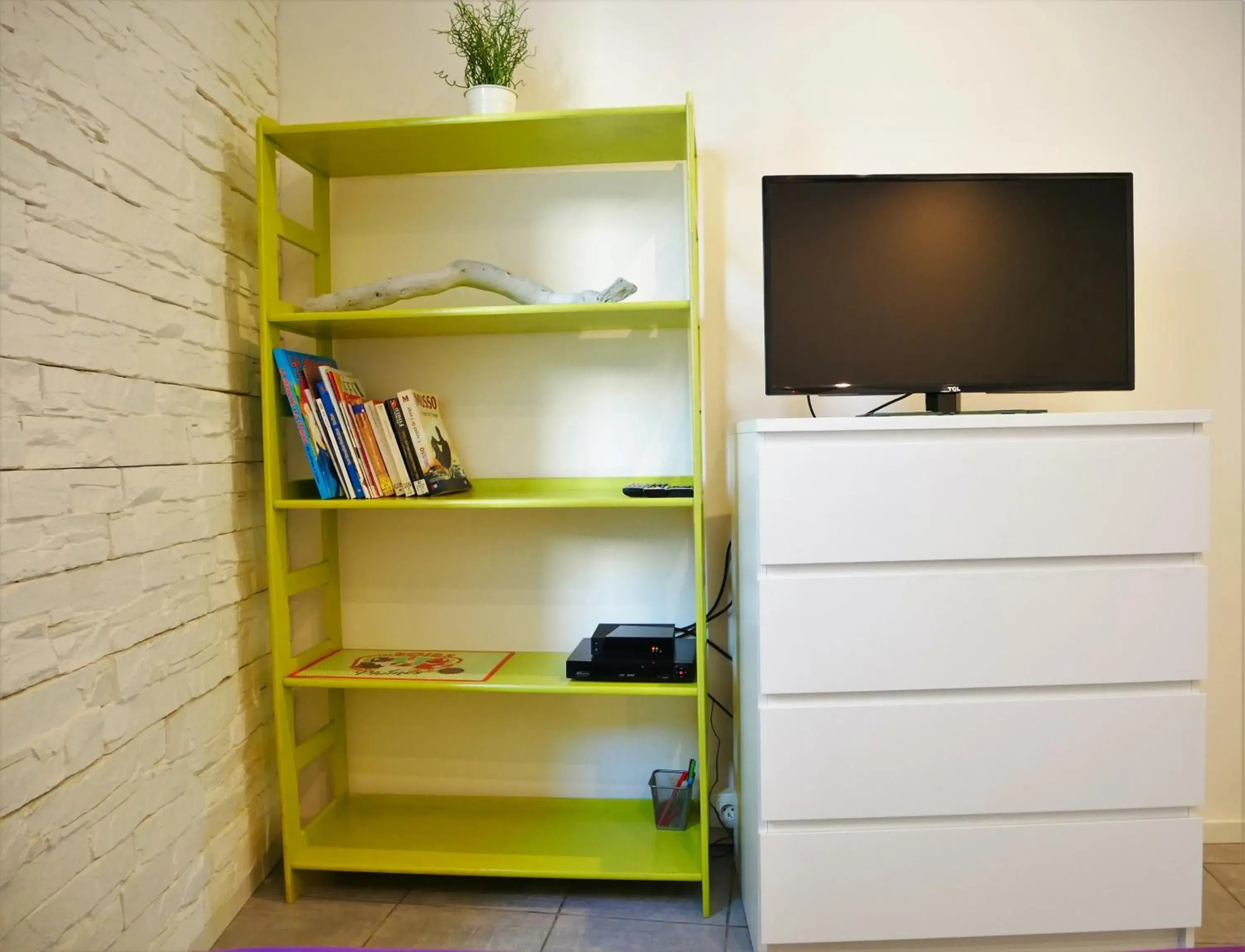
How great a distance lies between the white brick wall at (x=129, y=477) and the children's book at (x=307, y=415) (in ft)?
0.50

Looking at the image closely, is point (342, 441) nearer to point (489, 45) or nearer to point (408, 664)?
point (408, 664)

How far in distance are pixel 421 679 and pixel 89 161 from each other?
1165 mm

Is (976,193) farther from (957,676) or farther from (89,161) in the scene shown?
(89,161)

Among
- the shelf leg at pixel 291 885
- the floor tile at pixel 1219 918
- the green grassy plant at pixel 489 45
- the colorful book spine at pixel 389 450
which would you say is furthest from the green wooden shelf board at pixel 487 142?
the floor tile at pixel 1219 918

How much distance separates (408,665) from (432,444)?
0.53 m

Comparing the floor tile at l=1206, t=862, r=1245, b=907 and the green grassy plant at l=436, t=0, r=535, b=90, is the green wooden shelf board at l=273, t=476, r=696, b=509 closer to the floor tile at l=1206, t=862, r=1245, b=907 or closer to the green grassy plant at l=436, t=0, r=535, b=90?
the green grassy plant at l=436, t=0, r=535, b=90

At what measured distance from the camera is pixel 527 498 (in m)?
1.69

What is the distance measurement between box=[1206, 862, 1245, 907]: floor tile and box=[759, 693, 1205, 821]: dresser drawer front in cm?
54

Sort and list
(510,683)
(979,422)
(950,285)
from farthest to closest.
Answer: (510,683), (950,285), (979,422)

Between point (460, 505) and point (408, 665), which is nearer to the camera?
point (460, 505)

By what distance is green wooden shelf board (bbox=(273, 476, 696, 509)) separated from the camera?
1632 millimetres

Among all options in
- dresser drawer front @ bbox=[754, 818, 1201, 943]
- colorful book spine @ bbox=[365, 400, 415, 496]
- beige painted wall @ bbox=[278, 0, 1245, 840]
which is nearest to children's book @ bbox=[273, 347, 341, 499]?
colorful book spine @ bbox=[365, 400, 415, 496]

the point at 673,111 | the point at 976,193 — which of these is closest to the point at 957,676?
the point at 976,193

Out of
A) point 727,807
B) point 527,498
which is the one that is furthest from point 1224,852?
point 527,498
